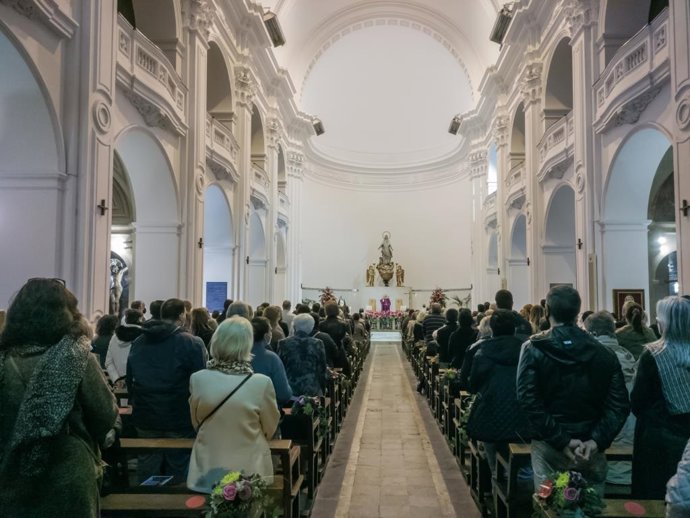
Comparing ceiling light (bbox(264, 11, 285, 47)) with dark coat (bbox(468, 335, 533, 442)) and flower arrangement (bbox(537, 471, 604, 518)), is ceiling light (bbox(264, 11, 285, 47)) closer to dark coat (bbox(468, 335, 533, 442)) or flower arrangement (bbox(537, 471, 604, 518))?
dark coat (bbox(468, 335, 533, 442))

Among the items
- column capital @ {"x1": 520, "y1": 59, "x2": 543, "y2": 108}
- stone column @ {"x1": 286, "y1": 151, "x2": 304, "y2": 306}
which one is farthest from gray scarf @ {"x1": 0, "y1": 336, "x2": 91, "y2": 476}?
stone column @ {"x1": 286, "y1": 151, "x2": 304, "y2": 306}

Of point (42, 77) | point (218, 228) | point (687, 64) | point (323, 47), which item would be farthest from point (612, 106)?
point (323, 47)

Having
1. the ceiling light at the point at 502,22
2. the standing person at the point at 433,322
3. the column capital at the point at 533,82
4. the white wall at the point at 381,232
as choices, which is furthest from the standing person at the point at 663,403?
the white wall at the point at 381,232

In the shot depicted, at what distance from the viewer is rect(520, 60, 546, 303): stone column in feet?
51.1

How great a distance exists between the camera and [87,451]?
2.48 meters

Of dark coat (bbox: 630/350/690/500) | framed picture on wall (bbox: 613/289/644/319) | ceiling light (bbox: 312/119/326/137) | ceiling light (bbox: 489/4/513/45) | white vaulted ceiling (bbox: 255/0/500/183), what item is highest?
white vaulted ceiling (bbox: 255/0/500/183)

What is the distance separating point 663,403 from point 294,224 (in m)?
23.9

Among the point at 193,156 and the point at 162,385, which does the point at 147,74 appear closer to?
the point at 193,156

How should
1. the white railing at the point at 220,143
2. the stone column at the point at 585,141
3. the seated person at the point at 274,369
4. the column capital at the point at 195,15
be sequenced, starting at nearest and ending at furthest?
the seated person at the point at 274,369, the stone column at the point at 585,141, the column capital at the point at 195,15, the white railing at the point at 220,143

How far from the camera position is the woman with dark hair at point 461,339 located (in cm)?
748

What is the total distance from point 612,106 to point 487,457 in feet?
26.4

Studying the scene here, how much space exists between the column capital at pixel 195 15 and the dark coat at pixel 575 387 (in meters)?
11.5

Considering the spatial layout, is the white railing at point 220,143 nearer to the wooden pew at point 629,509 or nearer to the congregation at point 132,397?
the congregation at point 132,397

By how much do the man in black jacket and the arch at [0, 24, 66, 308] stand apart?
6463mm
